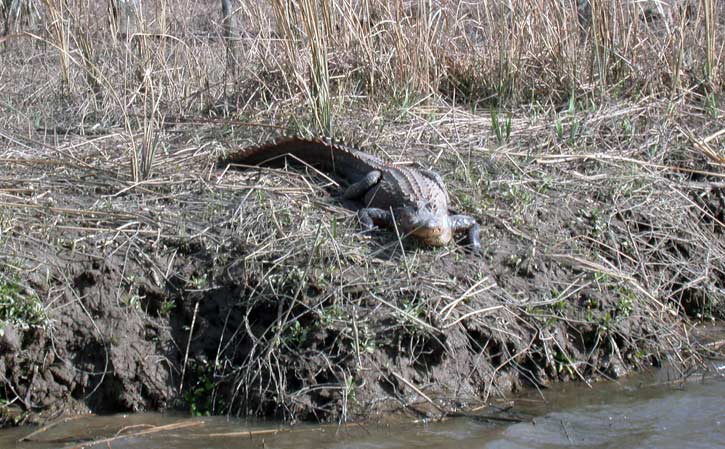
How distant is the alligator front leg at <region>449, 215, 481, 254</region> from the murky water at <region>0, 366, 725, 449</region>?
0.98 meters

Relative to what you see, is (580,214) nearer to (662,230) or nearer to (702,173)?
(662,230)

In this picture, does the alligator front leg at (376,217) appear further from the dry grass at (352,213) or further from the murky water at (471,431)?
the murky water at (471,431)

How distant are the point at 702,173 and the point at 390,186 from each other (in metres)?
2.12

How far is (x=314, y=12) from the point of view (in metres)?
5.66

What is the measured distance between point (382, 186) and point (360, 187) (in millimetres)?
127

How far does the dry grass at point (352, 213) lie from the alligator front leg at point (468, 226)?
10 centimetres

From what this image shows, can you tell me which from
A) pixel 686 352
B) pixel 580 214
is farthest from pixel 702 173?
pixel 686 352

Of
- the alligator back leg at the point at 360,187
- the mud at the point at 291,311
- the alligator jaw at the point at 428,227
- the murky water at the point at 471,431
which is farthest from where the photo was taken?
the alligator back leg at the point at 360,187

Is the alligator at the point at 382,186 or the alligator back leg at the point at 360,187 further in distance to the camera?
the alligator back leg at the point at 360,187

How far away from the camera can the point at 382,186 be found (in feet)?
16.9

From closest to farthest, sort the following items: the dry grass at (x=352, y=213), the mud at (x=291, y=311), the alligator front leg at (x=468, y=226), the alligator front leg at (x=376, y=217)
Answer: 1. the mud at (x=291, y=311)
2. the dry grass at (x=352, y=213)
3. the alligator front leg at (x=468, y=226)
4. the alligator front leg at (x=376, y=217)

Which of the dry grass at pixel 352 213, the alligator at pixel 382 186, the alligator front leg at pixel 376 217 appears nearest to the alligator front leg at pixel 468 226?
the alligator at pixel 382 186

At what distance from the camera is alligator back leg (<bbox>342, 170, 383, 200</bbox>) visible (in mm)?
5152

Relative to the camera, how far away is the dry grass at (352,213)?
4.04 metres
